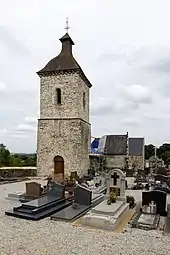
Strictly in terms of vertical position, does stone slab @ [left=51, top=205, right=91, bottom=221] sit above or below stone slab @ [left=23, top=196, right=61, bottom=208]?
below

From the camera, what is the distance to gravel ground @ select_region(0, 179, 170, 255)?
5.80 m

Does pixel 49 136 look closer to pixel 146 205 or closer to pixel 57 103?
pixel 57 103

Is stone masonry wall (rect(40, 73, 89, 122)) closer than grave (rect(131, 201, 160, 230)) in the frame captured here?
No

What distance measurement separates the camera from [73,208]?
31.8ft

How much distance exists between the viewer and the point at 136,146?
35000 millimetres

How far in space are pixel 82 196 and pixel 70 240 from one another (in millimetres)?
3884

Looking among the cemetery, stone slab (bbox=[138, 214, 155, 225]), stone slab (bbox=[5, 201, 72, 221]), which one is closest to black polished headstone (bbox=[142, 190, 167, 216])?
the cemetery

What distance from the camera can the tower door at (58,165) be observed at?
22.1m

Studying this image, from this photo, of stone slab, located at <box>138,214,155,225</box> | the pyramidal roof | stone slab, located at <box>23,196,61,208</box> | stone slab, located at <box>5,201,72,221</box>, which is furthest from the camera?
the pyramidal roof

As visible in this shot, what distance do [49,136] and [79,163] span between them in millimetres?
3377

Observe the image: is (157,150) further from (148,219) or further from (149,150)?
(148,219)

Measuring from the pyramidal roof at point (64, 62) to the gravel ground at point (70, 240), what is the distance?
16413mm

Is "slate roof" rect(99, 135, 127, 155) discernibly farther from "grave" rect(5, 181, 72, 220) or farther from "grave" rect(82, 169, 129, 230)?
"grave" rect(82, 169, 129, 230)

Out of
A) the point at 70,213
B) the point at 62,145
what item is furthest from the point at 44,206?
the point at 62,145
